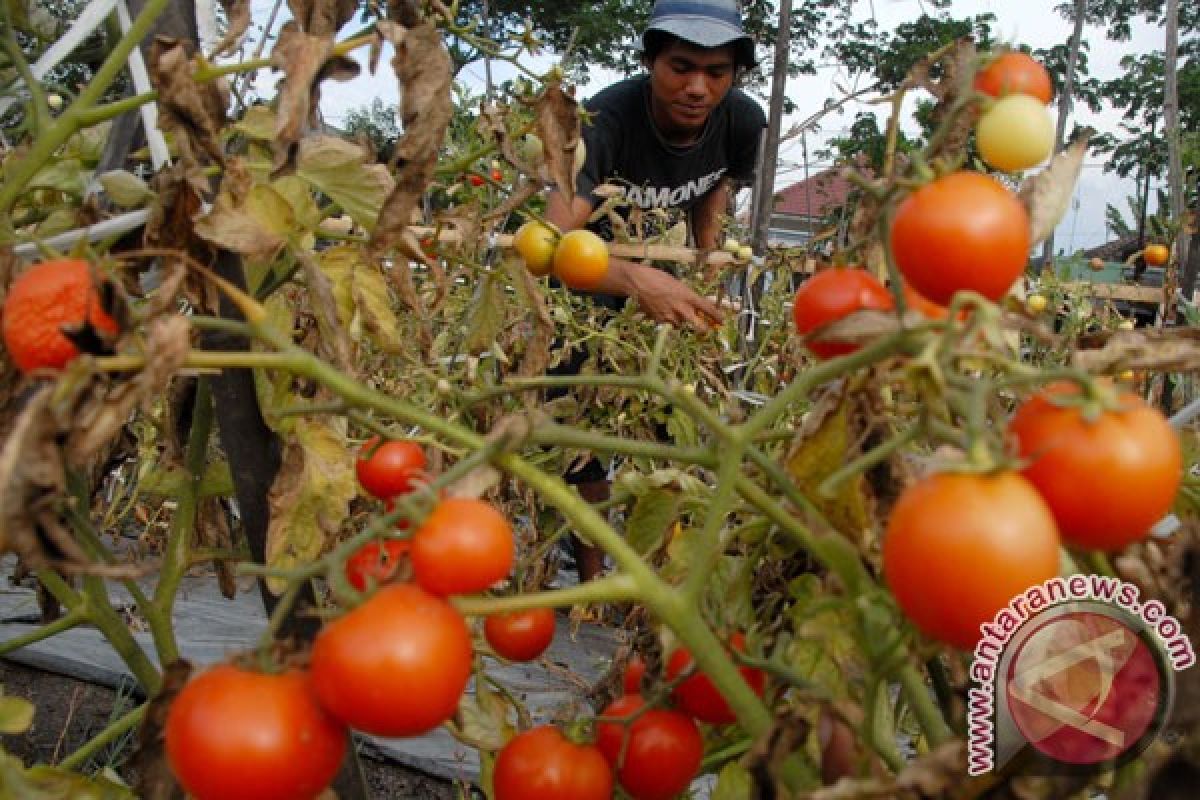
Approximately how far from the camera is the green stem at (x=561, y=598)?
0.48 meters

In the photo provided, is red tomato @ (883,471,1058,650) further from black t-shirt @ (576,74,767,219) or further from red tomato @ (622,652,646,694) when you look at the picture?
black t-shirt @ (576,74,767,219)

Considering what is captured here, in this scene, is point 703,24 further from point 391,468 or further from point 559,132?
point 391,468

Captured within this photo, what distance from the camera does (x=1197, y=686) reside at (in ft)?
1.34

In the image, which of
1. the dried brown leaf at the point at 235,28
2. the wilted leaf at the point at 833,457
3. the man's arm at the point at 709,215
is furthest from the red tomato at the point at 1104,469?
the man's arm at the point at 709,215

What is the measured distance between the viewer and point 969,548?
36 centimetres

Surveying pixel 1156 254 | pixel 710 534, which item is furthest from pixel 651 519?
pixel 1156 254

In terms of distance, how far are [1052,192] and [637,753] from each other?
424 millimetres

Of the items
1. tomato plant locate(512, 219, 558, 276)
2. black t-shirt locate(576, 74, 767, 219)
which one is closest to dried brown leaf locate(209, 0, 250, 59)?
tomato plant locate(512, 219, 558, 276)

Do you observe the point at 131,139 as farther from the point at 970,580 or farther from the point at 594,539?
the point at 970,580

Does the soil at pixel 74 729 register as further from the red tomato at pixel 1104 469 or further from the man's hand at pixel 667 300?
the red tomato at pixel 1104 469

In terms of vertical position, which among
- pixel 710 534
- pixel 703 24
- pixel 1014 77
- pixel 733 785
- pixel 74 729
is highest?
pixel 703 24

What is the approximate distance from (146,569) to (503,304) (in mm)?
512

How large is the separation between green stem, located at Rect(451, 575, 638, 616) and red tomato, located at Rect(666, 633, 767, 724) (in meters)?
0.16

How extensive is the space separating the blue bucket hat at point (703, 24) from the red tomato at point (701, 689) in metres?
2.05
